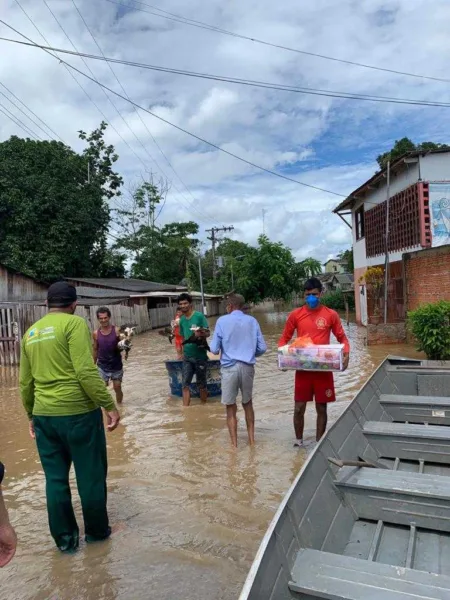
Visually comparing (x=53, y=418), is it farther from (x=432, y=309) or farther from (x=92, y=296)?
(x=92, y=296)

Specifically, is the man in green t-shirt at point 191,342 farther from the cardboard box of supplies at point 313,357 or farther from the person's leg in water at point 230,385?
the cardboard box of supplies at point 313,357

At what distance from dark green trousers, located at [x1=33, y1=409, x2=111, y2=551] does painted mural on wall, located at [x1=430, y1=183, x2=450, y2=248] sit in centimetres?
1395

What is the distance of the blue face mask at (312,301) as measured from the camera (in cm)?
521

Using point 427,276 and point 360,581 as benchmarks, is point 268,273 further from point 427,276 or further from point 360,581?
point 360,581

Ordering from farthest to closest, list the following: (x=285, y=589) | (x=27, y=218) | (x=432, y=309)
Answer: (x=27, y=218)
(x=432, y=309)
(x=285, y=589)

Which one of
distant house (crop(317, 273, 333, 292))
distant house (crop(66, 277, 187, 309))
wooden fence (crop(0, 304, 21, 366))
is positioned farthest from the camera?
distant house (crop(317, 273, 333, 292))

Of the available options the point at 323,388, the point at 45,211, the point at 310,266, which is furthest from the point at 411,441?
the point at 310,266

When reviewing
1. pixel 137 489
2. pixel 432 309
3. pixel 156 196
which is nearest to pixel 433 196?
pixel 432 309

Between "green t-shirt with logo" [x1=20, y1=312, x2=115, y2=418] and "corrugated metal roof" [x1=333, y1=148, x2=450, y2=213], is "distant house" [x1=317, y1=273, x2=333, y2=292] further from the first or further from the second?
"green t-shirt with logo" [x1=20, y1=312, x2=115, y2=418]

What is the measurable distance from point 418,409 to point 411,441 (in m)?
1.09

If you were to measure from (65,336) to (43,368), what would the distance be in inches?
11.3

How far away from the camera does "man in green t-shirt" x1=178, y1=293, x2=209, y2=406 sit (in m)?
7.34

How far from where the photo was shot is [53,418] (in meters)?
3.34

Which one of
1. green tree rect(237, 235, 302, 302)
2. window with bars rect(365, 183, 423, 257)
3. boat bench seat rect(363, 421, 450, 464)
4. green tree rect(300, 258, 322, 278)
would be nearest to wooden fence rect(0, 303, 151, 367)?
boat bench seat rect(363, 421, 450, 464)
